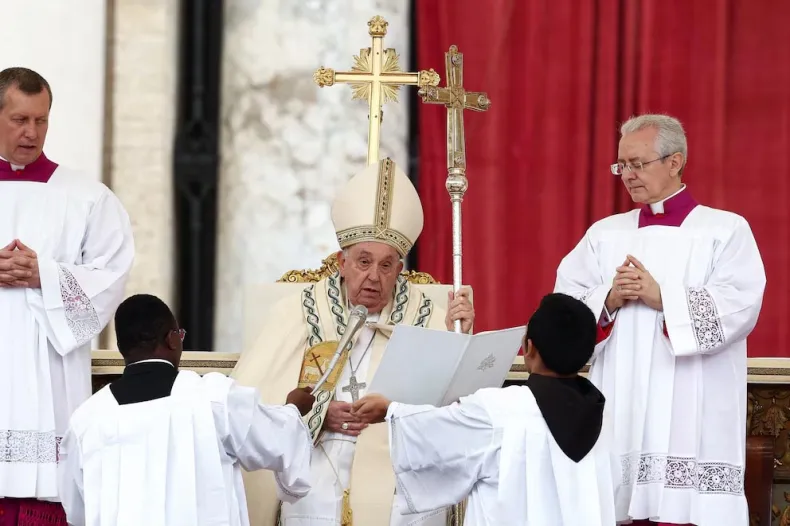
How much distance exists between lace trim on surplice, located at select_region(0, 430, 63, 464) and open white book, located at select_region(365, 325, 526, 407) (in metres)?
1.35

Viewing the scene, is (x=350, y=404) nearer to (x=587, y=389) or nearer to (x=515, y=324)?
(x=587, y=389)

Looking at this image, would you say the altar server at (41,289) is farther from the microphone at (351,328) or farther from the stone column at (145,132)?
the stone column at (145,132)

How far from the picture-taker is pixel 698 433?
17.0 feet

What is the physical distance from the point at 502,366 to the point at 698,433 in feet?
3.03

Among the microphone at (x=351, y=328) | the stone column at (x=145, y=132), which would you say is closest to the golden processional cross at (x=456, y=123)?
the microphone at (x=351, y=328)

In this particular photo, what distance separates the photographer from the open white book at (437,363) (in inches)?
174

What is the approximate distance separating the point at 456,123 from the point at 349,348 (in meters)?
0.96

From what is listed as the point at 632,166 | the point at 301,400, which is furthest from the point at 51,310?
the point at 632,166

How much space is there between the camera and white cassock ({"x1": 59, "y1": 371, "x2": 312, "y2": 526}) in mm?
4223

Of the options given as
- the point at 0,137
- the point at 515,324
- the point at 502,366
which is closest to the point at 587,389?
the point at 502,366

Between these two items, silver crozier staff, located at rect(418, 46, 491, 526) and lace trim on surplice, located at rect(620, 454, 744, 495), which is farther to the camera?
lace trim on surplice, located at rect(620, 454, 744, 495)

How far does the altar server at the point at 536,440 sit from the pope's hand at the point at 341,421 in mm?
675

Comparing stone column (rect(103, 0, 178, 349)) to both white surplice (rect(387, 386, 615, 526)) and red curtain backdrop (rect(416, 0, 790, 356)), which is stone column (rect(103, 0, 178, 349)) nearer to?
red curtain backdrop (rect(416, 0, 790, 356))

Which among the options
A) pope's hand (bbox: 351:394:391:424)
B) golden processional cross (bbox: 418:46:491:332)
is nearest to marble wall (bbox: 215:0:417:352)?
golden processional cross (bbox: 418:46:491:332)
